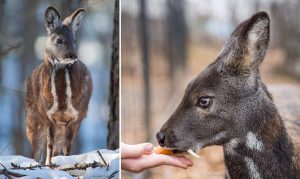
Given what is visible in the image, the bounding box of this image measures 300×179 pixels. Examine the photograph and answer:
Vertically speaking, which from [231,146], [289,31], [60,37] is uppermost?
[60,37]

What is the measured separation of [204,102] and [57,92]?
0.62 metres

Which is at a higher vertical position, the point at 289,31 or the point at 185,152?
the point at 289,31

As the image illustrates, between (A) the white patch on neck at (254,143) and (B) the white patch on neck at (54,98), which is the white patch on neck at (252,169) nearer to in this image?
(A) the white patch on neck at (254,143)

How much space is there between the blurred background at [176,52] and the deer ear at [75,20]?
85cm

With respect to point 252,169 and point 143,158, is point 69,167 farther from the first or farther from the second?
point 252,169

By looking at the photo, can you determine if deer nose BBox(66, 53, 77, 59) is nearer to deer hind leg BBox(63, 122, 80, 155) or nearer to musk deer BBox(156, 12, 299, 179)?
deer hind leg BBox(63, 122, 80, 155)

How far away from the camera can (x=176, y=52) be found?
741 cm

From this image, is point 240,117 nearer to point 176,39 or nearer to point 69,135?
point 69,135

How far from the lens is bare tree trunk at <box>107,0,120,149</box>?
2.61 m

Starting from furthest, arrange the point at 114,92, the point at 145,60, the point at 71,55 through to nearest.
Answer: the point at 145,60, the point at 114,92, the point at 71,55

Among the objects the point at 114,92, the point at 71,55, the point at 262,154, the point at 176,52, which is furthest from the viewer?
the point at 176,52

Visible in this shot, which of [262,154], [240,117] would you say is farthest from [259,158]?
[240,117]

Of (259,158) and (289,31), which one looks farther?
(289,31)

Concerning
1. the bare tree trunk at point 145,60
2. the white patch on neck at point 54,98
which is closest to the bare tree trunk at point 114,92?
the white patch on neck at point 54,98
